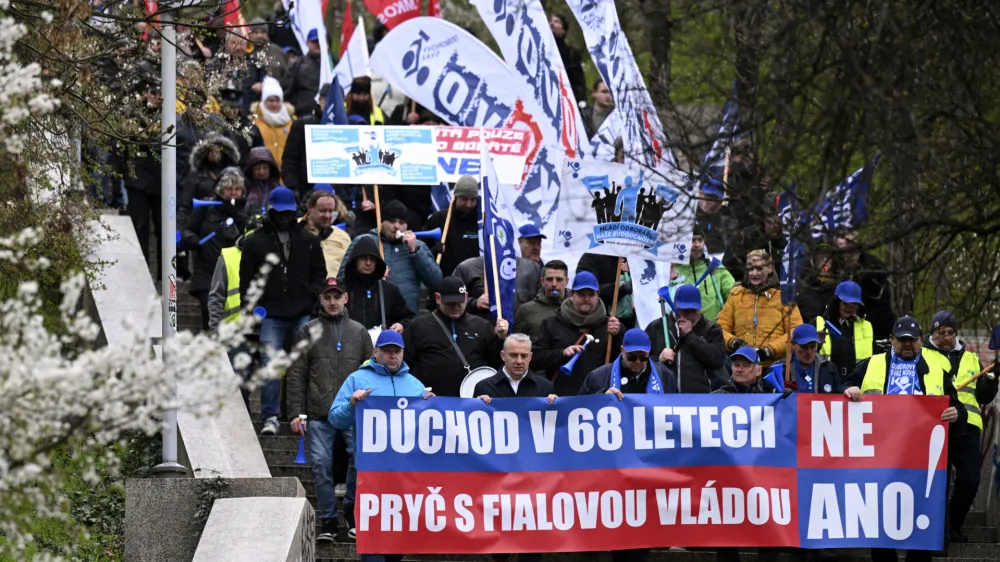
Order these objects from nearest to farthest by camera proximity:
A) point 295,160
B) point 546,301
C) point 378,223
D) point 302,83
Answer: point 546,301 < point 378,223 < point 295,160 < point 302,83

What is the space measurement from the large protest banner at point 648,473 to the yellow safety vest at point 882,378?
61 centimetres

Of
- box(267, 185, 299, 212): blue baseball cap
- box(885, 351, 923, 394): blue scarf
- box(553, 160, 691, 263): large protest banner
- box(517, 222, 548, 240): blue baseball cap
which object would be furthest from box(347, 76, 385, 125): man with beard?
box(885, 351, 923, 394): blue scarf

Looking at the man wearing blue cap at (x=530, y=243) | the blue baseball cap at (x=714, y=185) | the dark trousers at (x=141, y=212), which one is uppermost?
the blue baseball cap at (x=714, y=185)

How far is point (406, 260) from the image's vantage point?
1669 centimetres

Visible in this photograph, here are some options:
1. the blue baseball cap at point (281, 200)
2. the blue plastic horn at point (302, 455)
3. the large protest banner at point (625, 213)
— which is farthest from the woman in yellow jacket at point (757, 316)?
the blue baseball cap at point (281, 200)

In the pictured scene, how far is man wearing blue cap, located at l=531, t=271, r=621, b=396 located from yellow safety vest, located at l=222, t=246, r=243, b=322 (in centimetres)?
264

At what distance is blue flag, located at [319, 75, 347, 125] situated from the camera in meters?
19.9

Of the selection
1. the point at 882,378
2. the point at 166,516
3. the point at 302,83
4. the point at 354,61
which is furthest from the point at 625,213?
the point at 302,83

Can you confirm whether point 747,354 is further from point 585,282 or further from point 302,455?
point 302,455

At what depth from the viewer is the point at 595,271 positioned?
1708 centimetres

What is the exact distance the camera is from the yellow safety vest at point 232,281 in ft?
51.9

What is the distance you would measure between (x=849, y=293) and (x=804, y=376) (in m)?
1.33

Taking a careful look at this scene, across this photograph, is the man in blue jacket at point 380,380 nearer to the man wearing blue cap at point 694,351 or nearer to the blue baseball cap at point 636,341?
the blue baseball cap at point 636,341

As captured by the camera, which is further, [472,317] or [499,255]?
[499,255]
